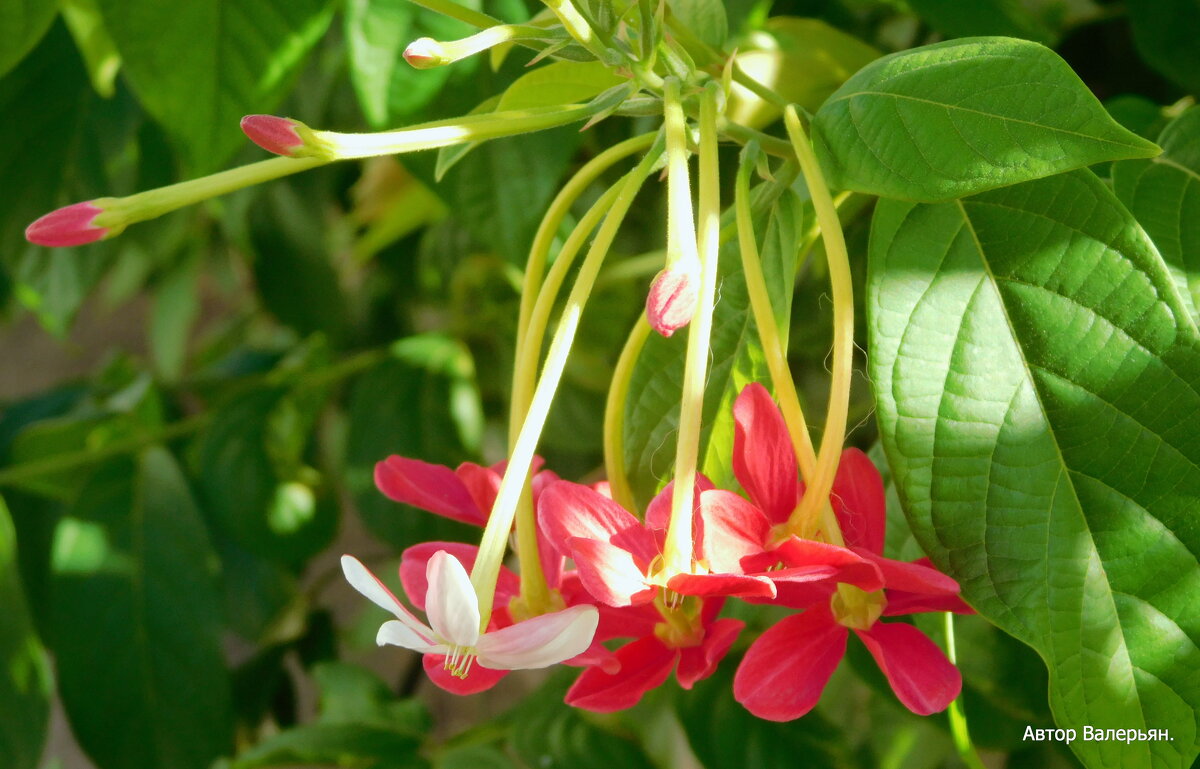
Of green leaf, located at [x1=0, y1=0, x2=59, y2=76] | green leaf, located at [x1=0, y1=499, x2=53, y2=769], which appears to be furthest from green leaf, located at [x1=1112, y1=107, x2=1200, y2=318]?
green leaf, located at [x1=0, y1=499, x2=53, y2=769]

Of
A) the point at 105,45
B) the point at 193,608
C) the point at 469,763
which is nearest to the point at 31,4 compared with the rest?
the point at 105,45

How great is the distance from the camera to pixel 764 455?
1.03ft

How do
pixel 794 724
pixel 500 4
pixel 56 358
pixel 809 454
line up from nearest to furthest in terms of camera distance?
1. pixel 809 454
2. pixel 500 4
3. pixel 794 724
4. pixel 56 358

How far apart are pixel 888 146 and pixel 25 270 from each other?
2.99 ft

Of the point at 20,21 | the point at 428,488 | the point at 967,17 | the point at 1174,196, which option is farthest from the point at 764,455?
the point at 20,21

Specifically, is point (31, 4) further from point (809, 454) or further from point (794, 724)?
point (794, 724)

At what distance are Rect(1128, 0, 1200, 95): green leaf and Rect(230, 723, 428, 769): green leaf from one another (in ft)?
2.37

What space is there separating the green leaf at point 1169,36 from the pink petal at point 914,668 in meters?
0.47

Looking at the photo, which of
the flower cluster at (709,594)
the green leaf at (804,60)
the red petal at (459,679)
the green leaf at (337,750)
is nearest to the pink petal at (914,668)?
the flower cluster at (709,594)

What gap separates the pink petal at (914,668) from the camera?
1.00 ft

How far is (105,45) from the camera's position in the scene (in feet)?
2.49

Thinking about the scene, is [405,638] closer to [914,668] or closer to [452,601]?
[452,601]

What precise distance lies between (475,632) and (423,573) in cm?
11

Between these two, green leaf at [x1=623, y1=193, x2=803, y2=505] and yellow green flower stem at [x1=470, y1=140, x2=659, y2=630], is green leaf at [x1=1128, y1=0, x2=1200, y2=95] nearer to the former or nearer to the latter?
green leaf at [x1=623, y1=193, x2=803, y2=505]
